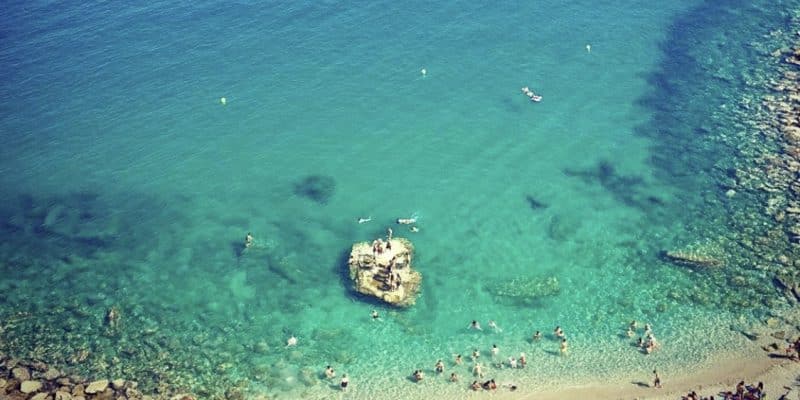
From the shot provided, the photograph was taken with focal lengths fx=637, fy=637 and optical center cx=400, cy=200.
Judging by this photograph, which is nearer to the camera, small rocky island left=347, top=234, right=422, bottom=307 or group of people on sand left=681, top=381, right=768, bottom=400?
group of people on sand left=681, top=381, right=768, bottom=400

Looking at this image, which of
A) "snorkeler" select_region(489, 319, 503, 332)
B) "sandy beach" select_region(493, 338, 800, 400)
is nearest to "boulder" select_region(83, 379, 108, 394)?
"sandy beach" select_region(493, 338, 800, 400)

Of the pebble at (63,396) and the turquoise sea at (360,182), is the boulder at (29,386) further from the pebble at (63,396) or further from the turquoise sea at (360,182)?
the turquoise sea at (360,182)

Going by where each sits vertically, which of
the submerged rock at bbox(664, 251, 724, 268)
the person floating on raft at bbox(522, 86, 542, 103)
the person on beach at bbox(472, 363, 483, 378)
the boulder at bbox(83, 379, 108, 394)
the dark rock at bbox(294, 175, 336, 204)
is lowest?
the person on beach at bbox(472, 363, 483, 378)

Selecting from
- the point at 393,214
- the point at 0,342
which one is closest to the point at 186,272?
the point at 0,342

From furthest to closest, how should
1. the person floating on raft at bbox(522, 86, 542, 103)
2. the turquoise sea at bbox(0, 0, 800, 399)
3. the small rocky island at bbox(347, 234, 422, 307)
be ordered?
the person floating on raft at bbox(522, 86, 542, 103), the small rocky island at bbox(347, 234, 422, 307), the turquoise sea at bbox(0, 0, 800, 399)

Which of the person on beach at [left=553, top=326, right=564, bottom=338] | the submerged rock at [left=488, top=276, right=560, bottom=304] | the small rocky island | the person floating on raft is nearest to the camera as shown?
the person on beach at [left=553, top=326, right=564, bottom=338]

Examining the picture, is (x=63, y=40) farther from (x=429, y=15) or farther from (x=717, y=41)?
(x=717, y=41)

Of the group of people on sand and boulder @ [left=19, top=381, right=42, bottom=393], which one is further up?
boulder @ [left=19, top=381, right=42, bottom=393]

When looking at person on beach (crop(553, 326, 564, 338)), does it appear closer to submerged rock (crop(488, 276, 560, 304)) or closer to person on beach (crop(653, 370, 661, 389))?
submerged rock (crop(488, 276, 560, 304))
